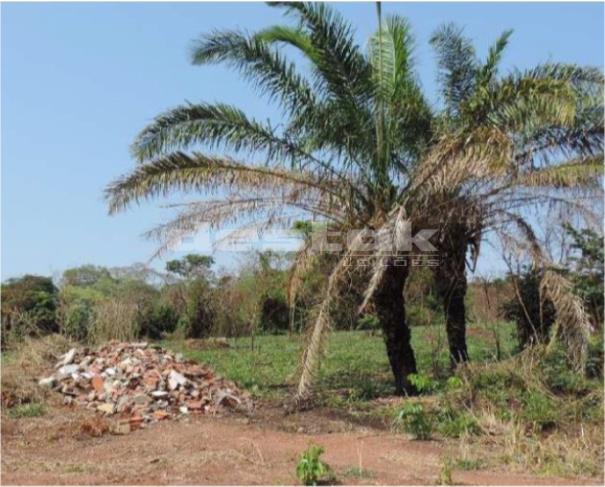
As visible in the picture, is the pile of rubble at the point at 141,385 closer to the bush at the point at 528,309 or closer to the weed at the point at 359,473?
the weed at the point at 359,473

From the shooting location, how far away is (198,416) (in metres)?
11.1

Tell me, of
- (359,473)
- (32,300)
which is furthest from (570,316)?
(32,300)

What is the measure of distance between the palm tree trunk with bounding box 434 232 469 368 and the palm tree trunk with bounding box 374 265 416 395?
1118 mm

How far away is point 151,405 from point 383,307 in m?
4.02

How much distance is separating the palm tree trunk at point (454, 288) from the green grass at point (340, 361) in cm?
49

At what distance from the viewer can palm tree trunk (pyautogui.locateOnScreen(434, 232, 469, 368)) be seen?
13078 millimetres

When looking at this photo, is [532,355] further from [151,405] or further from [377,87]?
[151,405]

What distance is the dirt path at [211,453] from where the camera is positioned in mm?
7230

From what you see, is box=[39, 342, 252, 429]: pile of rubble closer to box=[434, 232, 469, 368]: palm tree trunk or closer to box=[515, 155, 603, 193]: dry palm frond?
box=[434, 232, 469, 368]: palm tree trunk

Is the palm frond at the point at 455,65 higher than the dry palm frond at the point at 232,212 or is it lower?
higher

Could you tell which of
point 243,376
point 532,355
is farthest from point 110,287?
point 532,355

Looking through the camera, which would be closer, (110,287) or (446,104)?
(446,104)

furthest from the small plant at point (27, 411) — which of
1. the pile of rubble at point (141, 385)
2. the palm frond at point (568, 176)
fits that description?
the palm frond at point (568, 176)

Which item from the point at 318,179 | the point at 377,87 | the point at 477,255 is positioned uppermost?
the point at 377,87
